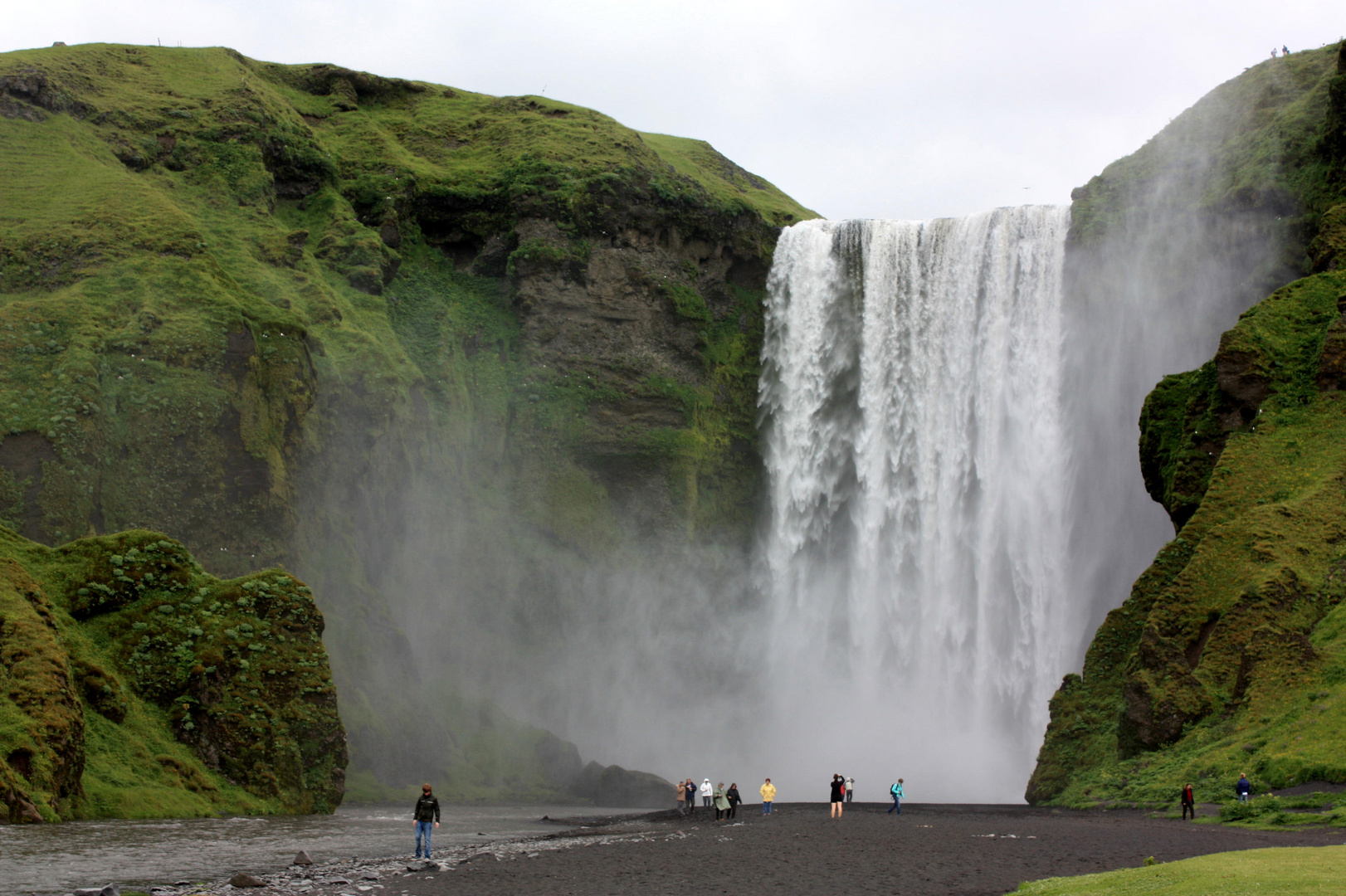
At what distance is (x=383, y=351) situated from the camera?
177 ft

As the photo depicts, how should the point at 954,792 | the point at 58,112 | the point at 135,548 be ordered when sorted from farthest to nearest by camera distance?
1. the point at 58,112
2. the point at 954,792
3. the point at 135,548

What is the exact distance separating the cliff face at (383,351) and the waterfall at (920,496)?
3920 mm

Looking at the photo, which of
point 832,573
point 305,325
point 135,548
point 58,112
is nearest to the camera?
point 135,548

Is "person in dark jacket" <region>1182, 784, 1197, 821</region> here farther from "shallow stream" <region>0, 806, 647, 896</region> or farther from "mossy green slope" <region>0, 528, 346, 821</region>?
"mossy green slope" <region>0, 528, 346, 821</region>

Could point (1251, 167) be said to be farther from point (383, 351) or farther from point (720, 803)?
point (383, 351)

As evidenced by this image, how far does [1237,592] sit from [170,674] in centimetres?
3108

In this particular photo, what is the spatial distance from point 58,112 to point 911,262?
45596mm

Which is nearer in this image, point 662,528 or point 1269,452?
point 1269,452

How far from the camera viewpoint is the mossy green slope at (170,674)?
26.9 m

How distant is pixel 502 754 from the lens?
157ft

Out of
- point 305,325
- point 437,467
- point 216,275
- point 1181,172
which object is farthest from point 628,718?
point 1181,172

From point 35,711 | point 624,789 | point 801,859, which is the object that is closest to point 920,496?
point 624,789

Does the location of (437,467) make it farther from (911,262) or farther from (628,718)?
(911,262)

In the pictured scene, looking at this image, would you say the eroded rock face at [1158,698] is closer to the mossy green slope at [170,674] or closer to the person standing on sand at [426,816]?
the person standing on sand at [426,816]
